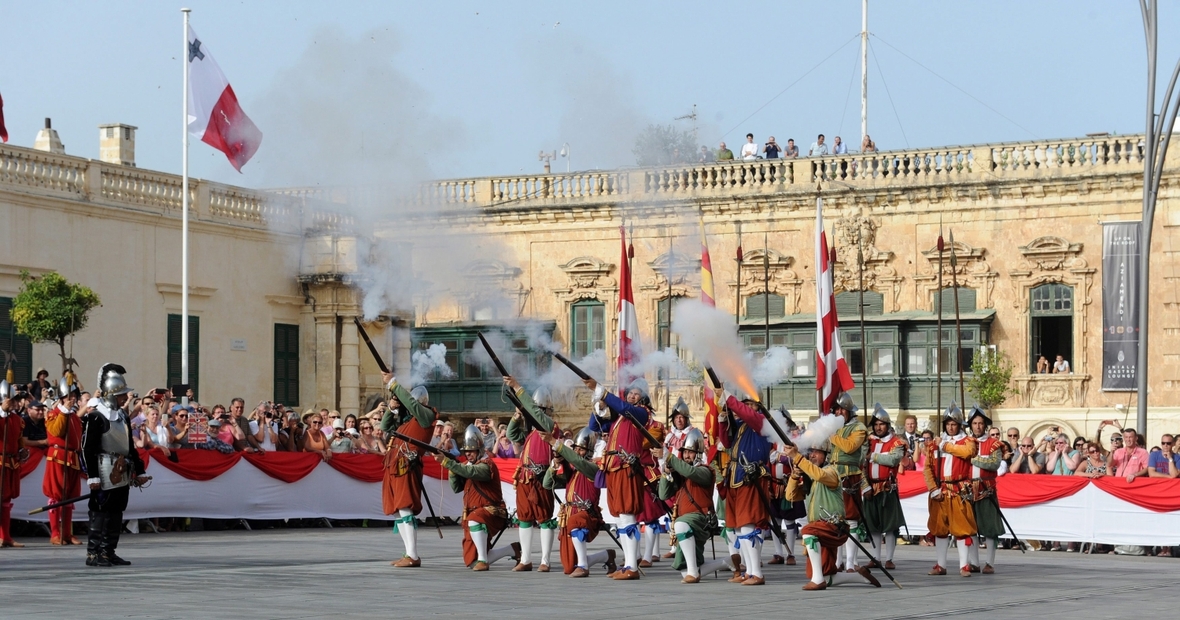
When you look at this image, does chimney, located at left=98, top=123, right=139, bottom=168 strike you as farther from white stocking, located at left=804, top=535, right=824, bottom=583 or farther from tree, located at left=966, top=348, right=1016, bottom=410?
white stocking, located at left=804, top=535, right=824, bottom=583

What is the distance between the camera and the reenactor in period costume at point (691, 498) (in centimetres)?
1714

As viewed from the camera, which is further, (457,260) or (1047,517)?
(457,260)

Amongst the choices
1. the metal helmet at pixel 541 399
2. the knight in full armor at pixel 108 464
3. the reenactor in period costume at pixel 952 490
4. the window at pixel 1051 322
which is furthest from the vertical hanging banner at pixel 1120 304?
the knight in full armor at pixel 108 464

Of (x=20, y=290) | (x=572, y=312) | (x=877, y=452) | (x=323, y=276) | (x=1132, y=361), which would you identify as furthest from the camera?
(x=572, y=312)

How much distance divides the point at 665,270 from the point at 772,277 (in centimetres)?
244

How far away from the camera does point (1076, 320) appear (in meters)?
39.4

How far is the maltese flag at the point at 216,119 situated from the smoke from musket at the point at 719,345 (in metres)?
13.7

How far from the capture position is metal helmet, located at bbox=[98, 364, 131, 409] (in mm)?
17859

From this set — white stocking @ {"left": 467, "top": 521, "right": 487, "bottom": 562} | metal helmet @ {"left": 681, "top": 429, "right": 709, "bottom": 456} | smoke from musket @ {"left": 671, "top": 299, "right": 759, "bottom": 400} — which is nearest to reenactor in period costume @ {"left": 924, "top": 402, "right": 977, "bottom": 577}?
smoke from musket @ {"left": 671, "top": 299, "right": 759, "bottom": 400}

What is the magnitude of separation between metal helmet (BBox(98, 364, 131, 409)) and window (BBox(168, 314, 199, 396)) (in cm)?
1413

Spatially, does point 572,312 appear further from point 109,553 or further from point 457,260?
point 109,553

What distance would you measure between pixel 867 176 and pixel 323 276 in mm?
13123

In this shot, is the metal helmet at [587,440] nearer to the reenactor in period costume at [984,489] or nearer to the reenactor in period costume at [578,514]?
the reenactor in period costume at [578,514]

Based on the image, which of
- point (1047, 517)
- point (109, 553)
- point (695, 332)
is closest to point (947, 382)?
point (1047, 517)
